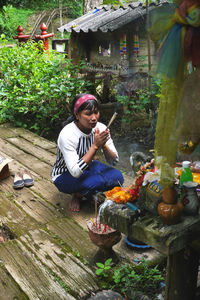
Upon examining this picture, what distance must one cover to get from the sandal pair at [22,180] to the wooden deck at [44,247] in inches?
2.4

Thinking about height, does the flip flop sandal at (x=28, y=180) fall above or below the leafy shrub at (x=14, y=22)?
below

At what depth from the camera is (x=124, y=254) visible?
8.59ft

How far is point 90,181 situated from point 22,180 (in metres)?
1.10

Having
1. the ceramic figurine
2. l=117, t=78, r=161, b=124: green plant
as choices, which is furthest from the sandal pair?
the ceramic figurine

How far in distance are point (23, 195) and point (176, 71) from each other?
2763 millimetres

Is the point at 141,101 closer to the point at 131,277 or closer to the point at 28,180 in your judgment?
the point at 28,180

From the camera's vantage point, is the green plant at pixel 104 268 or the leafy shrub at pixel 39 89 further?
the leafy shrub at pixel 39 89

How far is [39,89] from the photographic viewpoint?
606 centimetres

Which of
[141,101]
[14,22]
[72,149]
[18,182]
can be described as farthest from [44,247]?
[14,22]

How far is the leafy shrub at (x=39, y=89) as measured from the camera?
5949 mm

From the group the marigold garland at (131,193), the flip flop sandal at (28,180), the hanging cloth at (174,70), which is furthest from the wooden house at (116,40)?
the hanging cloth at (174,70)

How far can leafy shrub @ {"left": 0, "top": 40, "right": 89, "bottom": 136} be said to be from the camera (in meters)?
5.95

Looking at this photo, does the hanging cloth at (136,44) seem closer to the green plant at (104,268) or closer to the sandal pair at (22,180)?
the sandal pair at (22,180)

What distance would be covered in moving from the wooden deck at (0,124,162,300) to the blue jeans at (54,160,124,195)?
25 centimetres
